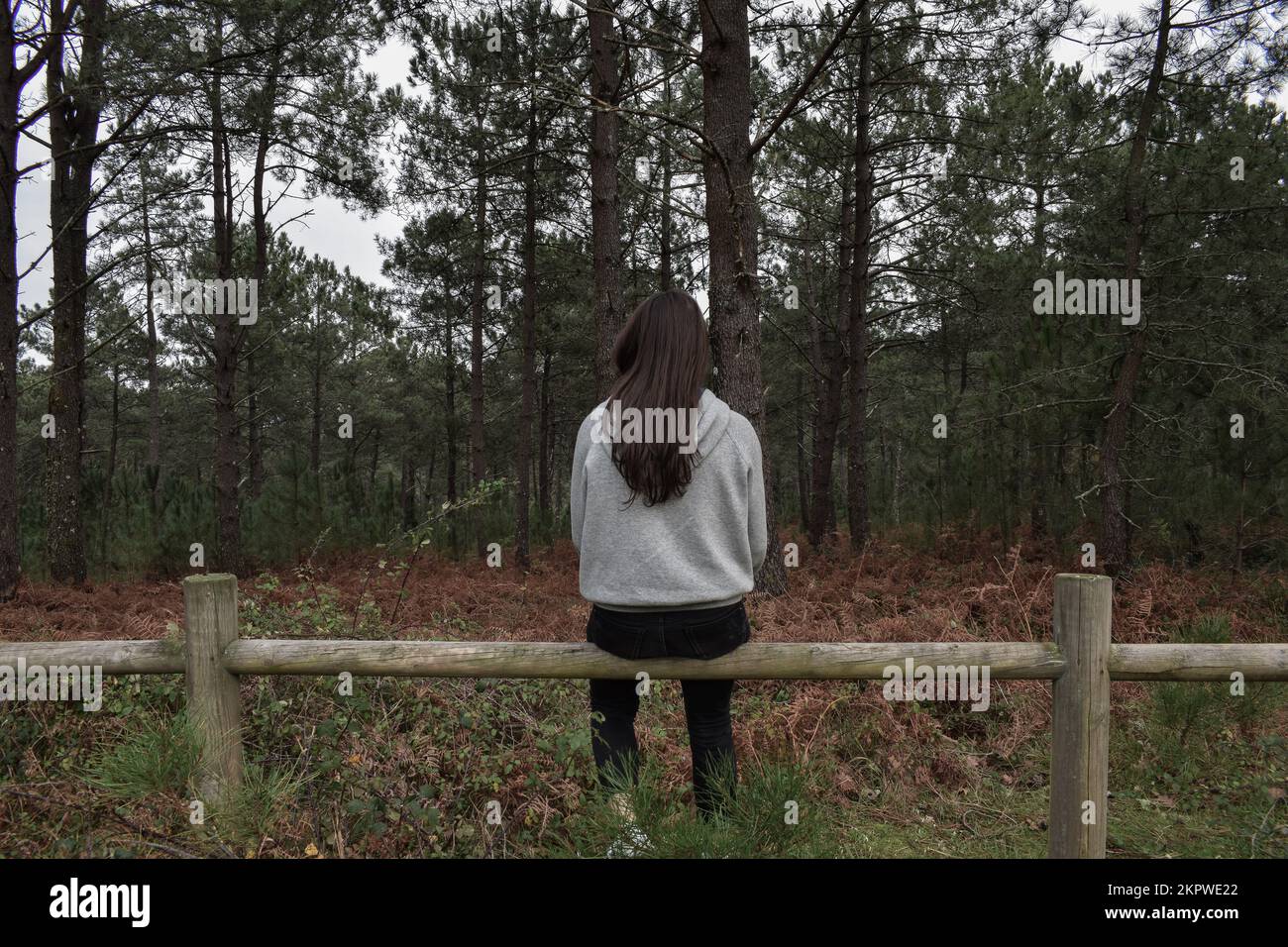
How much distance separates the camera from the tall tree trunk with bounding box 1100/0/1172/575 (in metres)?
7.34

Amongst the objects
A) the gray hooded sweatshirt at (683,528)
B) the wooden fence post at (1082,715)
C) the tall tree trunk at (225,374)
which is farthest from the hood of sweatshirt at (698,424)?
the tall tree trunk at (225,374)

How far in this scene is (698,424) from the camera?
2426mm

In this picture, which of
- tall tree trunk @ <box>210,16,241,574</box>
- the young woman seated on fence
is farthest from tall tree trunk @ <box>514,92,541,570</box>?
the young woman seated on fence

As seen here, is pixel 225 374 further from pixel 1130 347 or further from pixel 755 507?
pixel 1130 347

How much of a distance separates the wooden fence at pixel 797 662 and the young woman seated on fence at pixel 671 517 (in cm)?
20

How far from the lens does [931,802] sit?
3.94 meters

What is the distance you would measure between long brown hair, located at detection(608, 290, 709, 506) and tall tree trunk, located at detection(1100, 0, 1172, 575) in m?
6.85

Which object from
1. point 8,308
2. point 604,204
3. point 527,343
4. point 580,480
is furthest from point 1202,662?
point 527,343

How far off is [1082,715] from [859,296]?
9.25 meters

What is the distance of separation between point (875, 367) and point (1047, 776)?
861 inches
